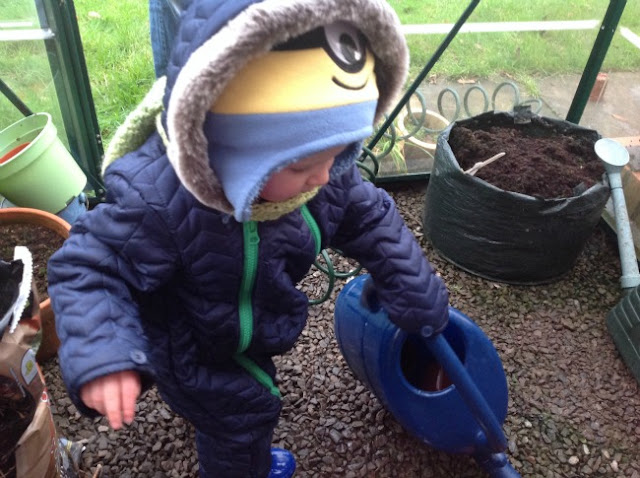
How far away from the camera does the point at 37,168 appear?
6.64 ft

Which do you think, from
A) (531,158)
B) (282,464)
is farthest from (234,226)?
(531,158)

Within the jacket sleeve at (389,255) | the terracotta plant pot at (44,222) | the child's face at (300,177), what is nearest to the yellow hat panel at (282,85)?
the child's face at (300,177)

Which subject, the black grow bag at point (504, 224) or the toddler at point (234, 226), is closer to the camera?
the toddler at point (234, 226)

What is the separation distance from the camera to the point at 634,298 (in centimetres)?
219

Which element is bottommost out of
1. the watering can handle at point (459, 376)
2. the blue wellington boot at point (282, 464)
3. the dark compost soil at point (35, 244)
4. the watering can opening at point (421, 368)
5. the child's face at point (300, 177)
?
the blue wellington boot at point (282, 464)

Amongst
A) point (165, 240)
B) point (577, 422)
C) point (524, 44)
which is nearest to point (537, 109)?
point (524, 44)

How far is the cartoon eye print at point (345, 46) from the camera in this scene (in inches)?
33.8

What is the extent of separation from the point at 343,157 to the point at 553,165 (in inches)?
62.7

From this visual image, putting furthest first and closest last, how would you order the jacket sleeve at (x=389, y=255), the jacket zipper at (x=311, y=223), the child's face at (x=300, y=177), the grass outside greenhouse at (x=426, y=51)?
the grass outside greenhouse at (x=426, y=51)
the jacket sleeve at (x=389, y=255)
the jacket zipper at (x=311, y=223)
the child's face at (x=300, y=177)

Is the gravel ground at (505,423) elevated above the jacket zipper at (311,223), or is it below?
below

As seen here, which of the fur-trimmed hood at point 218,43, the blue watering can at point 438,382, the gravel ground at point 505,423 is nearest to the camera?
the fur-trimmed hood at point 218,43

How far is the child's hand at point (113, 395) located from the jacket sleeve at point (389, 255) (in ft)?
1.72

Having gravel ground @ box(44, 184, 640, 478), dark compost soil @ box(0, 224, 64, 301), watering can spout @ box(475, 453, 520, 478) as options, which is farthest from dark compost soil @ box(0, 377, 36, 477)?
watering can spout @ box(475, 453, 520, 478)

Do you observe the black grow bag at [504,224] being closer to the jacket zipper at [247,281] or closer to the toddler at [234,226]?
the toddler at [234,226]
